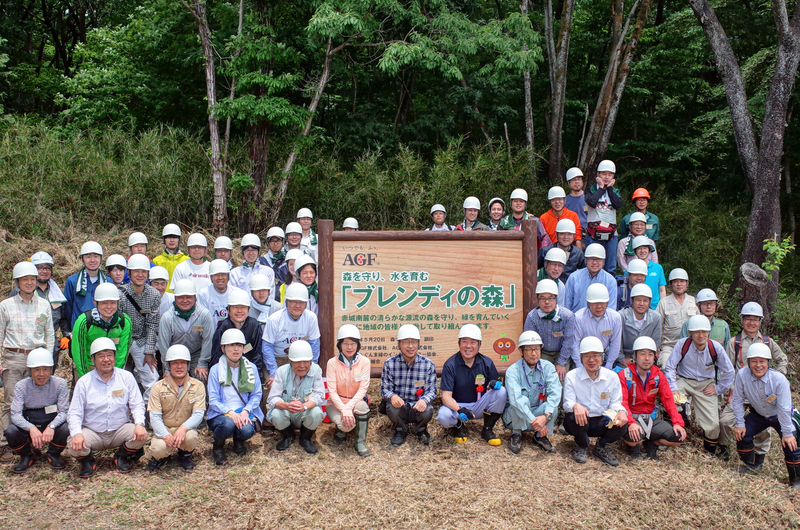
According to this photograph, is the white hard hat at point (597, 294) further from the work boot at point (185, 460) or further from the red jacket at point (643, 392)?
the work boot at point (185, 460)

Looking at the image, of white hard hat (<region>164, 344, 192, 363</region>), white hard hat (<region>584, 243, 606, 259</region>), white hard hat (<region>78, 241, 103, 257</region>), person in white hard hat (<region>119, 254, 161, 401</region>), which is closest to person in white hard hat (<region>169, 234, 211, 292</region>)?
person in white hard hat (<region>119, 254, 161, 401</region>)

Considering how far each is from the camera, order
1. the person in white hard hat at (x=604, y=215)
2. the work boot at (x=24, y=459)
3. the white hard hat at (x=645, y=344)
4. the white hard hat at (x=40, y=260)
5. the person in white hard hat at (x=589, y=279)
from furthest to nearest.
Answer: the person in white hard hat at (x=604, y=215)
the person in white hard hat at (x=589, y=279)
the white hard hat at (x=40, y=260)
the white hard hat at (x=645, y=344)
the work boot at (x=24, y=459)

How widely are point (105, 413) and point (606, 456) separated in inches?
175

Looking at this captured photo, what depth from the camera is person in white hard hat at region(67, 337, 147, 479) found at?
16.4ft

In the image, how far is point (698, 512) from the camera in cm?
473

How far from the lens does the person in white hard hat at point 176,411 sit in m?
5.06

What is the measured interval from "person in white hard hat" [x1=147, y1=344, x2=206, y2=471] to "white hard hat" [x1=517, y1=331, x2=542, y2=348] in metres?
2.98

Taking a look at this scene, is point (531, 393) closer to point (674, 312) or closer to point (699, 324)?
point (699, 324)

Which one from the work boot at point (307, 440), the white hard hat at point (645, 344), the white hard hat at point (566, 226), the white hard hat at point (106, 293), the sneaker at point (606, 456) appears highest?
the white hard hat at point (566, 226)

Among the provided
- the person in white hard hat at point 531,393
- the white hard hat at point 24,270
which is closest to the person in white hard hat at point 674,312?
the person in white hard hat at point 531,393

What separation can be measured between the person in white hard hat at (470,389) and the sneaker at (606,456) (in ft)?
2.96

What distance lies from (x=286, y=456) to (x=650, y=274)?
4468mm

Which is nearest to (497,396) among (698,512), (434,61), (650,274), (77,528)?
(698,512)

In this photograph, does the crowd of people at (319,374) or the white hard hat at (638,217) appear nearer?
the crowd of people at (319,374)
